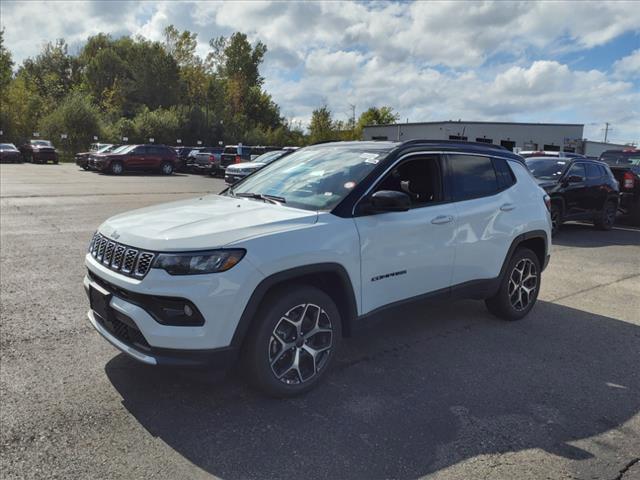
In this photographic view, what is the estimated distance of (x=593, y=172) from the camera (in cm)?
1148

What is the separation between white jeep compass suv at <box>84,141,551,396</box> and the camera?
9.77ft

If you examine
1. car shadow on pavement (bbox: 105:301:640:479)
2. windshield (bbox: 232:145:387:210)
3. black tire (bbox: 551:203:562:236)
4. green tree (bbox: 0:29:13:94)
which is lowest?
car shadow on pavement (bbox: 105:301:640:479)

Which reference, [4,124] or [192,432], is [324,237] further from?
[4,124]

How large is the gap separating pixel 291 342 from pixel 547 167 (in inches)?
384

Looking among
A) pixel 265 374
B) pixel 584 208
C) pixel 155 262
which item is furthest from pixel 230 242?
pixel 584 208

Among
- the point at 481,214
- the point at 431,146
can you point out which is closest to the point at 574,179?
the point at 481,214

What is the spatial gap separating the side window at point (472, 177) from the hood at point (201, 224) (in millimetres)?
1717

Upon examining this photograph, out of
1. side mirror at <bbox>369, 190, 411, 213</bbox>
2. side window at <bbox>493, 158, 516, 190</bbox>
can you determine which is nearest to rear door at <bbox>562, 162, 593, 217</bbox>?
side window at <bbox>493, 158, 516, 190</bbox>

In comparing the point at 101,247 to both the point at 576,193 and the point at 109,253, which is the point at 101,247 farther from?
the point at 576,193

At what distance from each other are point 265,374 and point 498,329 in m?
2.81

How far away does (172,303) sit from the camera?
9.68ft

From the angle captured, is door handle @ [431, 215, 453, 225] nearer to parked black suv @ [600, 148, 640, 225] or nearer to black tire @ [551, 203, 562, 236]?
black tire @ [551, 203, 562, 236]

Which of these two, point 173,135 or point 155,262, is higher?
point 173,135

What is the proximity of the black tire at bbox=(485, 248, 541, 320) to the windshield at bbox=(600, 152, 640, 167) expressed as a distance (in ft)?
37.4
